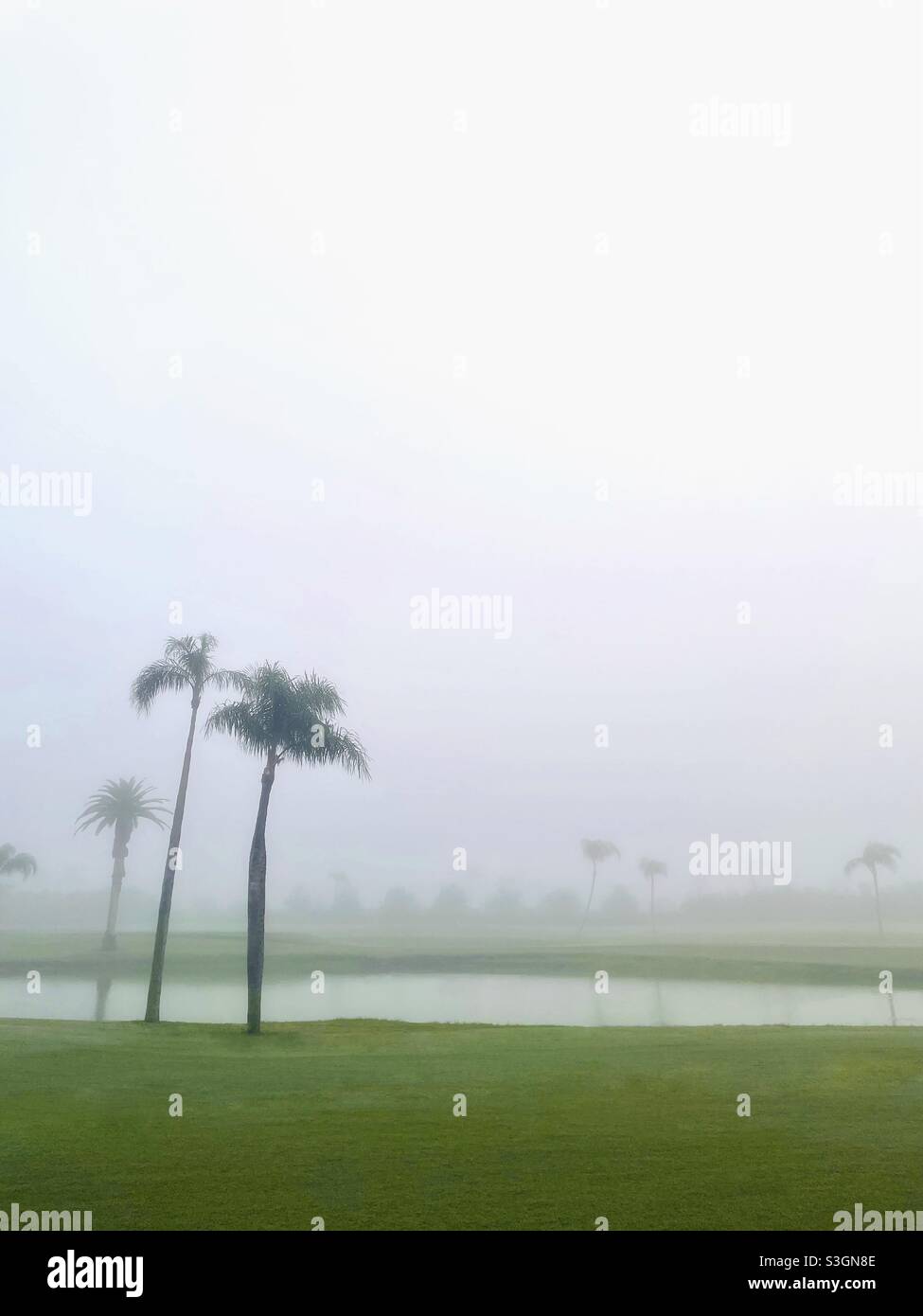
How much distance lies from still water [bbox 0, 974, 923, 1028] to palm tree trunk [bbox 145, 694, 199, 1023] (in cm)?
590

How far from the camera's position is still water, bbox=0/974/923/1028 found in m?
40.6

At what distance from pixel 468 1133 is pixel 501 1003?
3705 centimetres

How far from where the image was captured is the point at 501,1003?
49.8 meters

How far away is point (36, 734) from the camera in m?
33.3

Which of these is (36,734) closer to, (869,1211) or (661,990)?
(869,1211)

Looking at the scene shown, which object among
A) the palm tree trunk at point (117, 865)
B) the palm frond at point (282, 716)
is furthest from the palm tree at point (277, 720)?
the palm tree trunk at point (117, 865)

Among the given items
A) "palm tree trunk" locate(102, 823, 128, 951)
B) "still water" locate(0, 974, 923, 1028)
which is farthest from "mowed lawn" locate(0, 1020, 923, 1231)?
"palm tree trunk" locate(102, 823, 128, 951)

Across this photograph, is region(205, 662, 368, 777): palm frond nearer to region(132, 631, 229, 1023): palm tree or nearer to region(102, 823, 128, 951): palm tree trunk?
region(132, 631, 229, 1023): palm tree

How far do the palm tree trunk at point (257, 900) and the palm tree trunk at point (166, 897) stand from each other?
411 cm

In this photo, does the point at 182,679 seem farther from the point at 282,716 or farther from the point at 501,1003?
the point at 501,1003

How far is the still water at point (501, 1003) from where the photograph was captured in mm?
40625

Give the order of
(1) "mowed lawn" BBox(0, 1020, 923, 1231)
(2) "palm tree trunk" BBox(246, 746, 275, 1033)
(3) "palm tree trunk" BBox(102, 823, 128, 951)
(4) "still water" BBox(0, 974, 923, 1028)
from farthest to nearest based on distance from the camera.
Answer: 1. (3) "palm tree trunk" BBox(102, 823, 128, 951)
2. (4) "still water" BBox(0, 974, 923, 1028)
3. (2) "palm tree trunk" BBox(246, 746, 275, 1033)
4. (1) "mowed lawn" BBox(0, 1020, 923, 1231)
